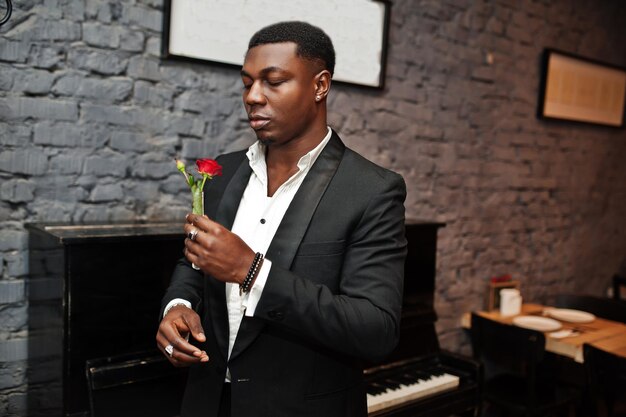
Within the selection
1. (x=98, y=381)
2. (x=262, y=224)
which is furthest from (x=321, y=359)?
(x=98, y=381)

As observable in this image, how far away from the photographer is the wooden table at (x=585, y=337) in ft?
10.3

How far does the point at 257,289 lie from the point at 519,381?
257 centimetres

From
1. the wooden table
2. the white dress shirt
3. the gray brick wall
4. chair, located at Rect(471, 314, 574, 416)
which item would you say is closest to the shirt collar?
the white dress shirt

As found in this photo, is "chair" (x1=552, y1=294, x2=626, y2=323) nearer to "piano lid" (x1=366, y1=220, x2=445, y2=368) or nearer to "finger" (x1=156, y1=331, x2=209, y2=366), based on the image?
"piano lid" (x1=366, y1=220, x2=445, y2=368)

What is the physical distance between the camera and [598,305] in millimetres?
3801

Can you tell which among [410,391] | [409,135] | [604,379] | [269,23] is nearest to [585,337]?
[604,379]

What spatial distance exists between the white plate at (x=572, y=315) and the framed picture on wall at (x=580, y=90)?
1.39 meters

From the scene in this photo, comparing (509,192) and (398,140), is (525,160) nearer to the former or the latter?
(509,192)

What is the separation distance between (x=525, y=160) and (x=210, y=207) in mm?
3084

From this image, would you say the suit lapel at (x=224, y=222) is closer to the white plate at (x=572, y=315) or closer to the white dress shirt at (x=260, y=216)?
the white dress shirt at (x=260, y=216)

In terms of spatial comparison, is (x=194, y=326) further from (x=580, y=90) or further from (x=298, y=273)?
(x=580, y=90)

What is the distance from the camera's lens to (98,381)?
1.84 metres

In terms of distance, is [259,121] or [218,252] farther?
[259,121]

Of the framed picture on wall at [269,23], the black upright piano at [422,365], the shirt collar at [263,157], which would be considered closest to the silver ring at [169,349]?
the shirt collar at [263,157]
